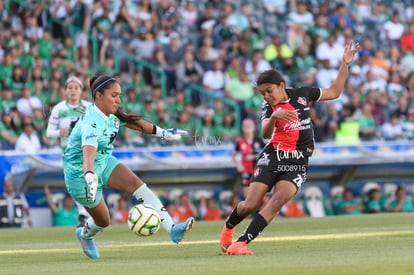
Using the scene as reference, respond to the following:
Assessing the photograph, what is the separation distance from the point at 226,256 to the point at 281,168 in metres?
1.19

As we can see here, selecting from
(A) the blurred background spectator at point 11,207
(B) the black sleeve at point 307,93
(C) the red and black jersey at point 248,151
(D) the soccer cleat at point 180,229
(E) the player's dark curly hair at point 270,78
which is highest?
(E) the player's dark curly hair at point 270,78

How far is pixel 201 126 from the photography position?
27.1 m

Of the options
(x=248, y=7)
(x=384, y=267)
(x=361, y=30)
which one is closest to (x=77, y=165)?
(x=384, y=267)

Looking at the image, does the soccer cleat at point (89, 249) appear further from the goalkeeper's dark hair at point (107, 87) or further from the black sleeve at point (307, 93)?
the black sleeve at point (307, 93)

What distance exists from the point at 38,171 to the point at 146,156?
2281 mm

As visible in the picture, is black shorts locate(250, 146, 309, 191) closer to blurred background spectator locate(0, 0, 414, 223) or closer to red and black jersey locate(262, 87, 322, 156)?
red and black jersey locate(262, 87, 322, 156)

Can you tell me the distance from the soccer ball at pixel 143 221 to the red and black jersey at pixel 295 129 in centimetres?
152

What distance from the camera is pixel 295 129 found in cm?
1334

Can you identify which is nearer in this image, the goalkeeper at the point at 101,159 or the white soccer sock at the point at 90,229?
the goalkeeper at the point at 101,159

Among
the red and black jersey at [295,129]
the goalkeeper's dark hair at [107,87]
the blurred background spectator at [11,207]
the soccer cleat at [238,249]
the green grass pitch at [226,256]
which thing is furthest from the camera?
the blurred background spectator at [11,207]

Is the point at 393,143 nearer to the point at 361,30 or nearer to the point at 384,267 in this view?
the point at 361,30

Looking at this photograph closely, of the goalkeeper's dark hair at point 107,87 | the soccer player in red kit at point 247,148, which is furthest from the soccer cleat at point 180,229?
the soccer player in red kit at point 247,148

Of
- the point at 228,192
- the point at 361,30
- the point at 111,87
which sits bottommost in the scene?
the point at 228,192

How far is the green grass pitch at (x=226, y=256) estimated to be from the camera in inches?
427
